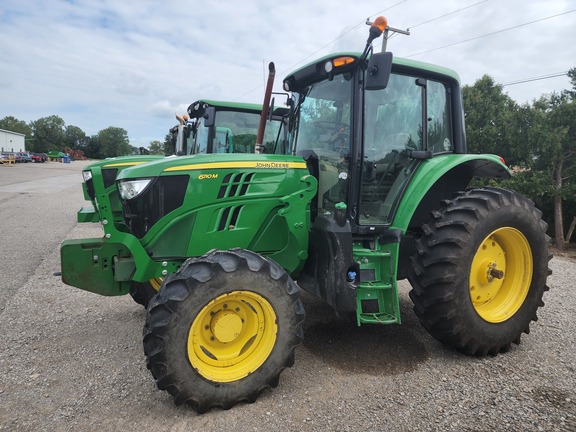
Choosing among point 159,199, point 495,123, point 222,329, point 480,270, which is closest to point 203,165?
point 159,199

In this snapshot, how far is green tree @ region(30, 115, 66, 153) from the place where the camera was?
9188 cm

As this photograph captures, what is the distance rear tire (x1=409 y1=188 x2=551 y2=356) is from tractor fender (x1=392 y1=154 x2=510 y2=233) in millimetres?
208

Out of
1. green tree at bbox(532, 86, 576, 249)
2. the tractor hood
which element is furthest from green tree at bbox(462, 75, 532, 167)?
the tractor hood

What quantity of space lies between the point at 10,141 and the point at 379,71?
86653 millimetres

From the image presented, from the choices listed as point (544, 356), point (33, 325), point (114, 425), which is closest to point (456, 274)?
point (544, 356)

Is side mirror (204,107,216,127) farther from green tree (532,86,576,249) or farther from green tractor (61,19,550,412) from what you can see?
green tree (532,86,576,249)

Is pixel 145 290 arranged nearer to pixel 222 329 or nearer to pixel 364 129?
pixel 222 329

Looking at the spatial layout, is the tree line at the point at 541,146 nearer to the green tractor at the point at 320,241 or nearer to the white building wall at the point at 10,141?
the green tractor at the point at 320,241

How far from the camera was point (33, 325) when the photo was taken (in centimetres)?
404

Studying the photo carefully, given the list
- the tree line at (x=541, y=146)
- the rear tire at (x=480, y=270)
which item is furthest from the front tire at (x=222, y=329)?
the tree line at (x=541, y=146)

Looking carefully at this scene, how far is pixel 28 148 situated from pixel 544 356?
10363 centimetres

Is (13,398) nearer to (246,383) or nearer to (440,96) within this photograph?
(246,383)

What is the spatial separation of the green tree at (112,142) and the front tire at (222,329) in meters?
104

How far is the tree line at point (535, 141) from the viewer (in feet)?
42.0
